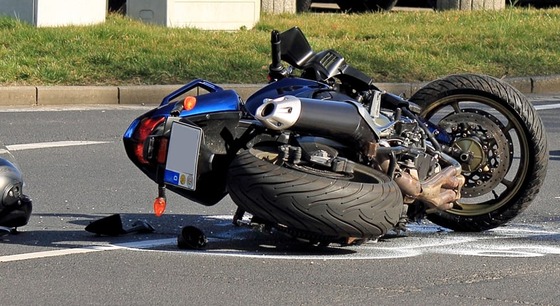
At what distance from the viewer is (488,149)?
649 centimetres

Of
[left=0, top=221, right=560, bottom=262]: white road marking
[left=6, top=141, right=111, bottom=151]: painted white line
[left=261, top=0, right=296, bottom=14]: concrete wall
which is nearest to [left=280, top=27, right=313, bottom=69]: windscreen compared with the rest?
[left=0, top=221, right=560, bottom=262]: white road marking

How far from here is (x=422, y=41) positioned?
15070mm

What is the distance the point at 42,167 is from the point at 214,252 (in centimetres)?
294

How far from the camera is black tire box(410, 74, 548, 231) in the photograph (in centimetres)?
648

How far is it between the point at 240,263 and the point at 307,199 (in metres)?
0.49

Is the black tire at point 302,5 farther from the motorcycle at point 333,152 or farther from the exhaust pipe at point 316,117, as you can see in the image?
the exhaust pipe at point 316,117

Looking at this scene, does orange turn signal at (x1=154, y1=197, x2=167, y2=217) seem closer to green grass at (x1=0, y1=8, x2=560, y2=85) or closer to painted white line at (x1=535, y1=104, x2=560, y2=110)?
green grass at (x1=0, y1=8, x2=560, y2=85)

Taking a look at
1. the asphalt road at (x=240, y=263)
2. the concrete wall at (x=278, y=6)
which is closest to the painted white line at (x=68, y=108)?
the asphalt road at (x=240, y=263)

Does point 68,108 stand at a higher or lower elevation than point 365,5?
lower

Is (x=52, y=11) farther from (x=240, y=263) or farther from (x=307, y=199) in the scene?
(x=307, y=199)

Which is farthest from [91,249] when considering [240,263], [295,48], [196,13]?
[196,13]

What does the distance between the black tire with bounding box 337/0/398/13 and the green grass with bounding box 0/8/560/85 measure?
8.23ft

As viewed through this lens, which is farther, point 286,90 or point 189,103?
point 286,90

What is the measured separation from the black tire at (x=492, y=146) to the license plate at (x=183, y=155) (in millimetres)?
1482
